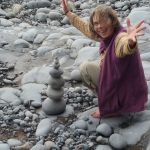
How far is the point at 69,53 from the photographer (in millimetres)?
5754

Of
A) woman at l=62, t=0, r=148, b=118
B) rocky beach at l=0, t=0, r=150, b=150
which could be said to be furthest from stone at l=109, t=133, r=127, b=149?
woman at l=62, t=0, r=148, b=118

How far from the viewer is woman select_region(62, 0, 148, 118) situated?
3820 millimetres

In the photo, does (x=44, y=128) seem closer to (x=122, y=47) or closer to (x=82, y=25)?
(x=82, y=25)

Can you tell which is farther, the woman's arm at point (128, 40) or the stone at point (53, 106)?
the stone at point (53, 106)

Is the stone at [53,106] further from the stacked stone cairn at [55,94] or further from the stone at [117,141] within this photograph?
the stone at [117,141]

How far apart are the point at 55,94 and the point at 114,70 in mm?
685

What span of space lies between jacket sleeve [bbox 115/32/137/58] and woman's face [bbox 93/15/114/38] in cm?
12

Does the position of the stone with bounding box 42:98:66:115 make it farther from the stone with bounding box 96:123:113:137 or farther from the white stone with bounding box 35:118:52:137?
the stone with bounding box 96:123:113:137

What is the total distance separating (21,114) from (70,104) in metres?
0.49

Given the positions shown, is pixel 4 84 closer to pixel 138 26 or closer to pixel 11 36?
pixel 11 36

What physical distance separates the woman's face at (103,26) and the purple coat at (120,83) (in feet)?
0.15

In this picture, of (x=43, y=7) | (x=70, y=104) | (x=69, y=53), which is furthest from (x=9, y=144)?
(x=43, y=7)

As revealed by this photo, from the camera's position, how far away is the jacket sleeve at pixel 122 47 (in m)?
3.57

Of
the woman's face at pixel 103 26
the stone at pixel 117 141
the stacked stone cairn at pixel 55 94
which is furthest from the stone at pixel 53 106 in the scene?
the woman's face at pixel 103 26
